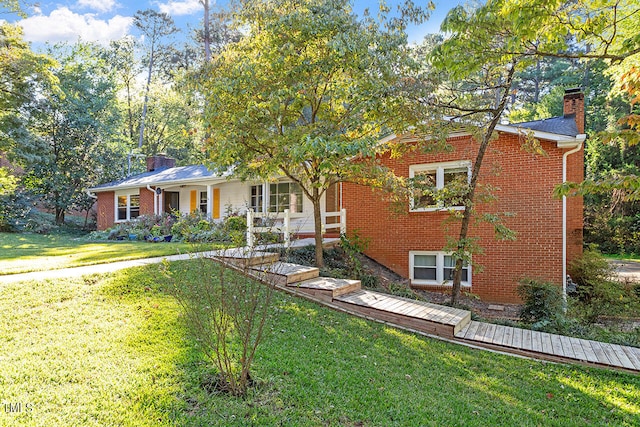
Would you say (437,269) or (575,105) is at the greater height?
(575,105)

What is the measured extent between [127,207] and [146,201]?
174 centimetres

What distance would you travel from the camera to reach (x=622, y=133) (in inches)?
156

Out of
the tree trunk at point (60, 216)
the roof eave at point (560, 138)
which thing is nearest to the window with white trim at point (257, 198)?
the roof eave at point (560, 138)

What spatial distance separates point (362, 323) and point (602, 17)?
5.19 m

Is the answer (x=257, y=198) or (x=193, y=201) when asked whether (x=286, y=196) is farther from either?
(x=193, y=201)

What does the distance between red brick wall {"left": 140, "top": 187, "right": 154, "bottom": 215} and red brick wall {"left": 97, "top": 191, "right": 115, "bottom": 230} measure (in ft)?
8.67

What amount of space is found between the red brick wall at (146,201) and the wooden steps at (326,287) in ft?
46.2

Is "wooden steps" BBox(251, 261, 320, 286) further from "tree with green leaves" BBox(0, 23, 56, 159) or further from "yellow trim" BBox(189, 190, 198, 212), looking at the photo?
"tree with green leaves" BBox(0, 23, 56, 159)

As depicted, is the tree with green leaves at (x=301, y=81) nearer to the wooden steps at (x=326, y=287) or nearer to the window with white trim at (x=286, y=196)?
the wooden steps at (x=326, y=287)

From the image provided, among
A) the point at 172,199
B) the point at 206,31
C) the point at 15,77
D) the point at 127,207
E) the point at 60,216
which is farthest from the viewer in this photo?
the point at 206,31

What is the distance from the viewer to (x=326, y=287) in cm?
674

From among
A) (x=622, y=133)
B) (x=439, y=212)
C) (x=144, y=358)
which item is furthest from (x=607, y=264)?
(x=144, y=358)

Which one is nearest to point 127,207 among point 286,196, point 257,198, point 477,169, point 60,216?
point 60,216

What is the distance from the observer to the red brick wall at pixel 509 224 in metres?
8.94
